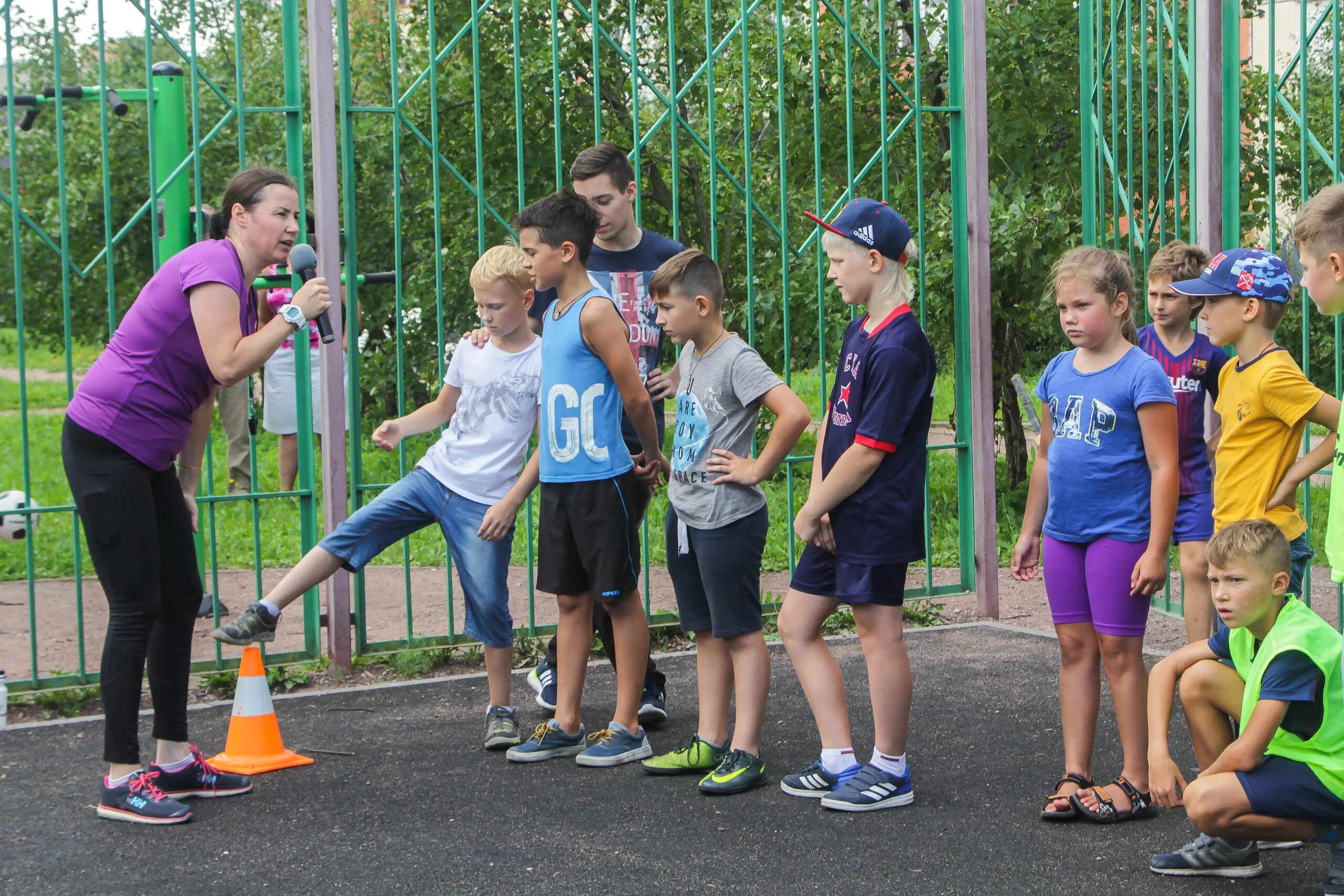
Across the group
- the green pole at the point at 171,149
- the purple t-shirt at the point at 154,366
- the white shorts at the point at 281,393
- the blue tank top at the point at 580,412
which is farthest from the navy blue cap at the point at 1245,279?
the white shorts at the point at 281,393

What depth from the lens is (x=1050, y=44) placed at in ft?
25.6

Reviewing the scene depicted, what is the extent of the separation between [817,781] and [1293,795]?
1.25 meters

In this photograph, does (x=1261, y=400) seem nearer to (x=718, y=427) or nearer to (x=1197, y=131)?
(x=718, y=427)

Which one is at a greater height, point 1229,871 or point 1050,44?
point 1050,44

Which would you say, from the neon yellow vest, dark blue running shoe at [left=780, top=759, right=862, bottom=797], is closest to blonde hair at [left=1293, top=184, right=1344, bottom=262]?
the neon yellow vest

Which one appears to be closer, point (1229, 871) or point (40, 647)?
point (1229, 871)

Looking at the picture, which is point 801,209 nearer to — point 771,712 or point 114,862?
point 771,712

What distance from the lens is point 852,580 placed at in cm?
368

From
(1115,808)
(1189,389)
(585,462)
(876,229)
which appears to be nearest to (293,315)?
(585,462)

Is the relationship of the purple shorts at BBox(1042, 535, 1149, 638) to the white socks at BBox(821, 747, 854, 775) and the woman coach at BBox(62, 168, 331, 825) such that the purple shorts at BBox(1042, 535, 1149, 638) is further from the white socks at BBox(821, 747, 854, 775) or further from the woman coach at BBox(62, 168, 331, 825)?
the woman coach at BBox(62, 168, 331, 825)

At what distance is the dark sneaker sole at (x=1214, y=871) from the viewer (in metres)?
3.22

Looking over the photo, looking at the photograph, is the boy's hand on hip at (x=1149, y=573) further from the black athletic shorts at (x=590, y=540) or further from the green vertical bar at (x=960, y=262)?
the green vertical bar at (x=960, y=262)

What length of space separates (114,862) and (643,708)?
1.72 metres

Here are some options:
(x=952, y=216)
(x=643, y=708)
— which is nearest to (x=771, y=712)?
(x=643, y=708)
